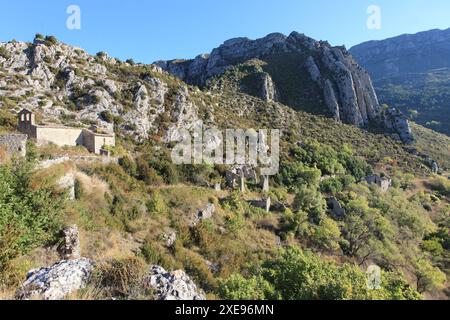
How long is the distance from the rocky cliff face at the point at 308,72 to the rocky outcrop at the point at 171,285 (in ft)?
176

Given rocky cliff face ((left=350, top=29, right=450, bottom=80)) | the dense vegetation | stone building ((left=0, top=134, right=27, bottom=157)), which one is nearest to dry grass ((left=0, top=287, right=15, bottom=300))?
stone building ((left=0, top=134, right=27, bottom=157))

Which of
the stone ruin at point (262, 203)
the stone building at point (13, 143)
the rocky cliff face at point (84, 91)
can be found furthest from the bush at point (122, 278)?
the rocky cliff face at point (84, 91)

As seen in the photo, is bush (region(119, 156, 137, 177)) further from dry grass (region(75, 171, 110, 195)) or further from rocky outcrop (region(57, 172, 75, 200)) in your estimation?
rocky outcrop (region(57, 172, 75, 200))

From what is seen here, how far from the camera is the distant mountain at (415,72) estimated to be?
90.1 meters

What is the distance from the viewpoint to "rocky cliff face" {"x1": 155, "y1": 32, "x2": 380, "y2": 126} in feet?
199

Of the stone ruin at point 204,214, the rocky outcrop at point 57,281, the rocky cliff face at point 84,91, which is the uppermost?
the rocky cliff face at point 84,91

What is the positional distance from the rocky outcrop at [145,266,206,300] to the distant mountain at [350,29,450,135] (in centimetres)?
9027

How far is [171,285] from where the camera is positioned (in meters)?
5.44

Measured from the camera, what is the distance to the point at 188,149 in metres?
31.9

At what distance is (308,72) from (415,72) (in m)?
110

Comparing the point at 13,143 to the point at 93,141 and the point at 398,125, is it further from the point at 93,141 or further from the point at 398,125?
the point at 398,125

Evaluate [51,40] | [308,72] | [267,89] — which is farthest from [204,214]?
[308,72]

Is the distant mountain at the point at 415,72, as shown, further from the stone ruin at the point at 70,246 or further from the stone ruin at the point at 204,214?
the stone ruin at the point at 70,246
